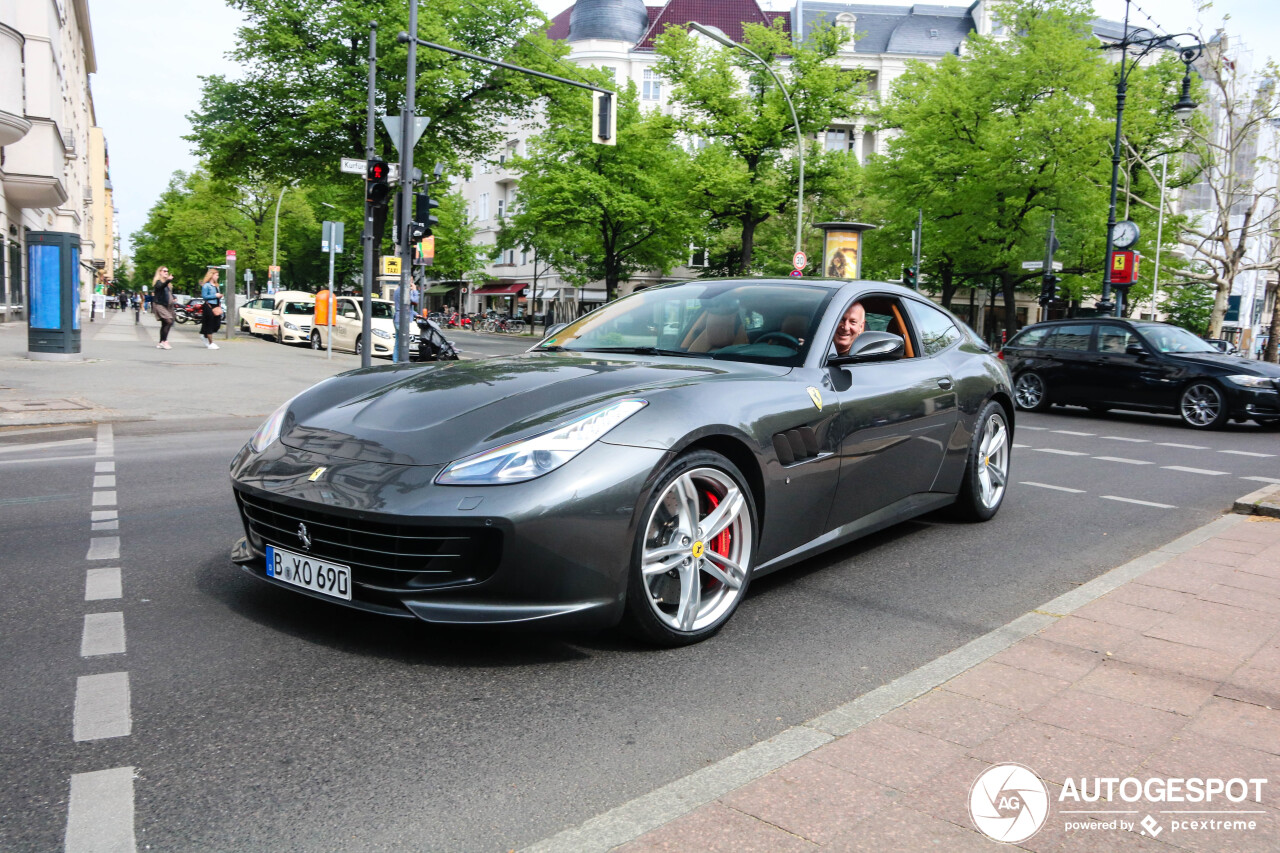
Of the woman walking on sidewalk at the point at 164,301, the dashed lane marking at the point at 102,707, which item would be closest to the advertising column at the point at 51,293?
the woman walking on sidewalk at the point at 164,301

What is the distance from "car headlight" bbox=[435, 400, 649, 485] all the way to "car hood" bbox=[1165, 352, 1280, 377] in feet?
43.4

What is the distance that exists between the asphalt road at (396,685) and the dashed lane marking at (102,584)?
51mm

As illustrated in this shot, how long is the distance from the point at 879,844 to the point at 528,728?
1.06 m

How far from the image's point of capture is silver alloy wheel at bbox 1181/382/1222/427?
13.8m

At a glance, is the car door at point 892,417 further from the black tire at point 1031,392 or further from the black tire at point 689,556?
the black tire at point 1031,392

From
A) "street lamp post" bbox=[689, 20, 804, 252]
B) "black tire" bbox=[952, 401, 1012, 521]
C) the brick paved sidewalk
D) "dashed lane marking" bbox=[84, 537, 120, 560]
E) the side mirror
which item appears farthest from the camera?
Result: "street lamp post" bbox=[689, 20, 804, 252]

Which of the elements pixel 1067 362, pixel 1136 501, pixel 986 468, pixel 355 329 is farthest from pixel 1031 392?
pixel 355 329

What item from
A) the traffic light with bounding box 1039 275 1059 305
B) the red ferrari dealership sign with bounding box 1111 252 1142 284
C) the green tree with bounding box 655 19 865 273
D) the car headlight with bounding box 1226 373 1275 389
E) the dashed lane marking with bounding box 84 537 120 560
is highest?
the green tree with bounding box 655 19 865 273

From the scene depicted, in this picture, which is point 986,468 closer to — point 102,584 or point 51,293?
point 102,584

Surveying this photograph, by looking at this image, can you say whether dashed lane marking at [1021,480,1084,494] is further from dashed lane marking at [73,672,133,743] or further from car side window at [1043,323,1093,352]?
car side window at [1043,323,1093,352]

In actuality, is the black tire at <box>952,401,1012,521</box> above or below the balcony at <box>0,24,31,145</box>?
below

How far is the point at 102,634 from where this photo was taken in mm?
3631

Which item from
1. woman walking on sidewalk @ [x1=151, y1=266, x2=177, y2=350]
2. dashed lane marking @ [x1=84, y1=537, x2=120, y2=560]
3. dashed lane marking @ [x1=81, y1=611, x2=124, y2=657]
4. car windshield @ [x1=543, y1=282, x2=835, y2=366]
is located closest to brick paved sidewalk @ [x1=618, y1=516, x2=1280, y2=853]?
car windshield @ [x1=543, y1=282, x2=835, y2=366]

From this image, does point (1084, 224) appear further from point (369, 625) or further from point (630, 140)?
point (369, 625)
